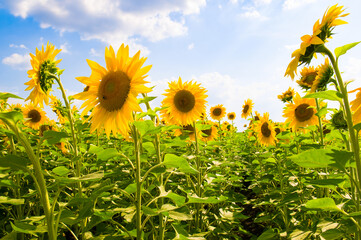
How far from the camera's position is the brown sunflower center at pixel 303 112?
13.9 feet

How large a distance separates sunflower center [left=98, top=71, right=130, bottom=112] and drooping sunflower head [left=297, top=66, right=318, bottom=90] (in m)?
2.97

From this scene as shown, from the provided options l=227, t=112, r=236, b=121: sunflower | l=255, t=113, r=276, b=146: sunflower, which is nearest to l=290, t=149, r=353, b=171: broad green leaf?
l=255, t=113, r=276, b=146: sunflower

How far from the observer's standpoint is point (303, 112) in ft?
14.0

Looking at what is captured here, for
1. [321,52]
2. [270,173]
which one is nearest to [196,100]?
[270,173]

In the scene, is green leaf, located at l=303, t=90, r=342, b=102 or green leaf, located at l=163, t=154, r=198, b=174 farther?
green leaf, located at l=163, t=154, r=198, b=174

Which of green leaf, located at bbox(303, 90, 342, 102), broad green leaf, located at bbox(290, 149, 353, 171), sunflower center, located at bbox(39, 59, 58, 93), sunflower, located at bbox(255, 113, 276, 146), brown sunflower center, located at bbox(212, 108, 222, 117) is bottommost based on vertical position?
broad green leaf, located at bbox(290, 149, 353, 171)

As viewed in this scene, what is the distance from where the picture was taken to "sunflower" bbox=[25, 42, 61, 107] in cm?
244

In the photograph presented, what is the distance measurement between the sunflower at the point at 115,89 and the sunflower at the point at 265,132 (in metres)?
4.62

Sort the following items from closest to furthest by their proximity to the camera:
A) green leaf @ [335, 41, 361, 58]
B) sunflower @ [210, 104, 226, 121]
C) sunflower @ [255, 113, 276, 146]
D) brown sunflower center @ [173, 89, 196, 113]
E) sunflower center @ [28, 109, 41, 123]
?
green leaf @ [335, 41, 361, 58]
brown sunflower center @ [173, 89, 196, 113]
sunflower center @ [28, 109, 41, 123]
sunflower @ [255, 113, 276, 146]
sunflower @ [210, 104, 226, 121]

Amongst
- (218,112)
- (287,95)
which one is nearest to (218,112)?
(218,112)

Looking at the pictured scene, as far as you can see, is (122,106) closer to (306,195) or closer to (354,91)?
(354,91)

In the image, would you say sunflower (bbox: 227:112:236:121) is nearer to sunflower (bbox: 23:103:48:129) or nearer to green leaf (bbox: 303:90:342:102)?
sunflower (bbox: 23:103:48:129)

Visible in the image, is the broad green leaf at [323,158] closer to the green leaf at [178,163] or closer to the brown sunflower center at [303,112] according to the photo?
the green leaf at [178,163]

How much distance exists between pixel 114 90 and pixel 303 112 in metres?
3.40
